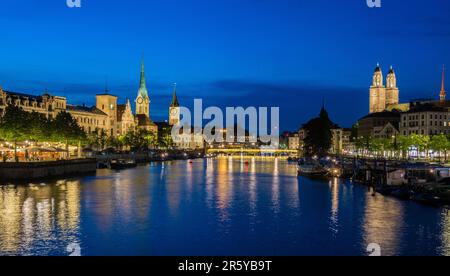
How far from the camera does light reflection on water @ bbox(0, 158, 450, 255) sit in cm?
3403

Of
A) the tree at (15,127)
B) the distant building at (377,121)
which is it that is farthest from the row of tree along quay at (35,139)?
the distant building at (377,121)

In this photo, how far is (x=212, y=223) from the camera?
1665 inches

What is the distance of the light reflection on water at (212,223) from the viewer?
34031mm

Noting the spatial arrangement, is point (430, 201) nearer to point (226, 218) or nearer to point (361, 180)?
point (226, 218)

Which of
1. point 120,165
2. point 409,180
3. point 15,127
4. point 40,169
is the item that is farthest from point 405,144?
point 15,127

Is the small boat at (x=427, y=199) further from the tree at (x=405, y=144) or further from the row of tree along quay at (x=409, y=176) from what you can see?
the tree at (x=405, y=144)

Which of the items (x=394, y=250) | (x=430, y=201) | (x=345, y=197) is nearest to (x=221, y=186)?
(x=345, y=197)

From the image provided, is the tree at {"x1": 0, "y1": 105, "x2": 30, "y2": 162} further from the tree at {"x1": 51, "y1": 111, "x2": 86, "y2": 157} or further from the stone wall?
the tree at {"x1": 51, "y1": 111, "x2": 86, "y2": 157}

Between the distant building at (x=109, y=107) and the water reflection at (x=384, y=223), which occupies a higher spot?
the distant building at (x=109, y=107)

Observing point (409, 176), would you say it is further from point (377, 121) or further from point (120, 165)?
point (377, 121)

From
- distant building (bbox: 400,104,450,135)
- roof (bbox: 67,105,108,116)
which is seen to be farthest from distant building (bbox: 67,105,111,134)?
distant building (bbox: 400,104,450,135)
